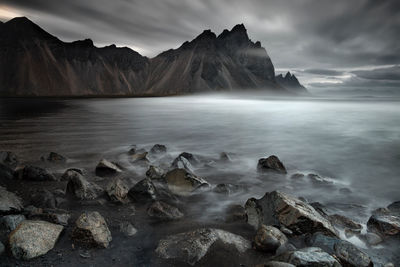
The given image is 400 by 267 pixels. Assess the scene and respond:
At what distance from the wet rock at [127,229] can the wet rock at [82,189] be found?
171 cm

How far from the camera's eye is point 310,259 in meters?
3.59

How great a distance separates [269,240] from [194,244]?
4.36 ft

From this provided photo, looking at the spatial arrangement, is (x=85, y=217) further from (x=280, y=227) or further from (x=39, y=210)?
Answer: (x=280, y=227)

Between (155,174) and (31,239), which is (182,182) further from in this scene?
(31,239)

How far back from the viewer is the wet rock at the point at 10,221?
442 cm

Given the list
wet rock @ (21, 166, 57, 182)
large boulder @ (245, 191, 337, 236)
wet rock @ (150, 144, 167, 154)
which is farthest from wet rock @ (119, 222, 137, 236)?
wet rock @ (150, 144, 167, 154)

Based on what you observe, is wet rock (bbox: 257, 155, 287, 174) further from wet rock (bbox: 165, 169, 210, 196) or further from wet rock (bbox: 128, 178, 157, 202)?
wet rock (bbox: 128, 178, 157, 202)

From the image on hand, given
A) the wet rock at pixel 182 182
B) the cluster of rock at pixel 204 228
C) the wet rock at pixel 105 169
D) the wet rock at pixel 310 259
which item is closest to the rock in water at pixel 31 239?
the cluster of rock at pixel 204 228

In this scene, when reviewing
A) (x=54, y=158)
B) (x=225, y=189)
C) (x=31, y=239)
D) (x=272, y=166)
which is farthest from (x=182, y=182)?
(x=54, y=158)

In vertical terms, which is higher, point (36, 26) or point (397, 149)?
point (36, 26)

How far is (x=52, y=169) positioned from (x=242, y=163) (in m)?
7.67

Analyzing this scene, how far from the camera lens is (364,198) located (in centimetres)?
788

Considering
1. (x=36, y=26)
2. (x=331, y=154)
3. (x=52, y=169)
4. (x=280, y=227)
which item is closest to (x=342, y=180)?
(x=331, y=154)

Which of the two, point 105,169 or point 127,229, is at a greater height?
point 127,229
